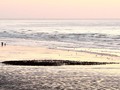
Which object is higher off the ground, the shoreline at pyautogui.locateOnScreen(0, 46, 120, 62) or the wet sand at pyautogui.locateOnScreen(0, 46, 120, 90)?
the shoreline at pyautogui.locateOnScreen(0, 46, 120, 62)

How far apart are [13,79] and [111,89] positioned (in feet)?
25.4

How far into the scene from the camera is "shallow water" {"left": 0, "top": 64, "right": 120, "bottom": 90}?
82.3 ft

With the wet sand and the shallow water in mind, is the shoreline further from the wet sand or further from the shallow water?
the shallow water

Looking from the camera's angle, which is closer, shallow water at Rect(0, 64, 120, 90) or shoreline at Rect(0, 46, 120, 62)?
shallow water at Rect(0, 64, 120, 90)

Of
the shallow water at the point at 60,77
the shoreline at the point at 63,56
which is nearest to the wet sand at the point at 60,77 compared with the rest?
the shallow water at the point at 60,77

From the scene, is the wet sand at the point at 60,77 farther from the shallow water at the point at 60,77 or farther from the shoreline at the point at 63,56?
the shoreline at the point at 63,56

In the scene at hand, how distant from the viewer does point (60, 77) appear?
28812mm

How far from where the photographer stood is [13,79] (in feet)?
90.3

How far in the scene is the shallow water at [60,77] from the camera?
2508 centimetres

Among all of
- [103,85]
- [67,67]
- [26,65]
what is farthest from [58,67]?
[103,85]

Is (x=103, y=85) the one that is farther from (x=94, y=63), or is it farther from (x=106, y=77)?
(x=94, y=63)

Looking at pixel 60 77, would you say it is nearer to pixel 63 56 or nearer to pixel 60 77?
pixel 60 77

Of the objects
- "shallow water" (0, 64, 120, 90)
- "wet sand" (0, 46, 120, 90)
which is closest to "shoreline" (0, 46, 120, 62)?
"wet sand" (0, 46, 120, 90)

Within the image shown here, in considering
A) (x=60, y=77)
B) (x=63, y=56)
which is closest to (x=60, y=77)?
(x=60, y=77)
